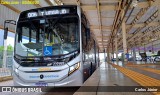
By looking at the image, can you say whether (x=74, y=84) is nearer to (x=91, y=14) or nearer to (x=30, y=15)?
(x=30, y=15)

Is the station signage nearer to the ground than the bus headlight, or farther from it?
farther from it

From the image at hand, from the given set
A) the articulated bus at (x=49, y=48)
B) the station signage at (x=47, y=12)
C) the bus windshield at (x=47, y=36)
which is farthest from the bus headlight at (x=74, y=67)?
the station signage at (x=47, y=12)

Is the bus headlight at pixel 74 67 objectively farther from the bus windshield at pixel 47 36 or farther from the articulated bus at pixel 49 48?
the bus windshield at pixel 47 36

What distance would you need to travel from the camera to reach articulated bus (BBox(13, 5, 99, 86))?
504 cm

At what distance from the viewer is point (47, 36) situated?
17.9ft

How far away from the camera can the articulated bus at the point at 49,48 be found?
5043 millimetres

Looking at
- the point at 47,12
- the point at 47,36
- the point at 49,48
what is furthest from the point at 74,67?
the point at 47,12

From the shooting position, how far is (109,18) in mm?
19328

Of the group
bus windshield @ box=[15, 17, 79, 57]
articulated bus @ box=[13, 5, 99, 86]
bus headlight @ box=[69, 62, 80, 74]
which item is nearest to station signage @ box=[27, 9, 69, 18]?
articulated bus @ box=[13, 5, 99, 86]

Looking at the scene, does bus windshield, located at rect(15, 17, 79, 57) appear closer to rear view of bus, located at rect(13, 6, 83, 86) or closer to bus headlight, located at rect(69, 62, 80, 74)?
rear view of bus, located at rect(13, 6, 83, 86)

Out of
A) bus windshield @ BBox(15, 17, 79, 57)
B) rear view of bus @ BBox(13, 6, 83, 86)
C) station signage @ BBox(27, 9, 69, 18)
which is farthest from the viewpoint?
station signage @ BBox(27, 9, 69, 18)

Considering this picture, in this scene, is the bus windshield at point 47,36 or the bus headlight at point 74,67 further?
the bus windshield at point 47,36

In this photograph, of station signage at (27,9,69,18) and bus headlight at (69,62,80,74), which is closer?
bus headlight at (69,62,80,74)

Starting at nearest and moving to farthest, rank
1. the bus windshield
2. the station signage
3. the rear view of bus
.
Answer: the rear view of bus < the bus windshield < the station signage
